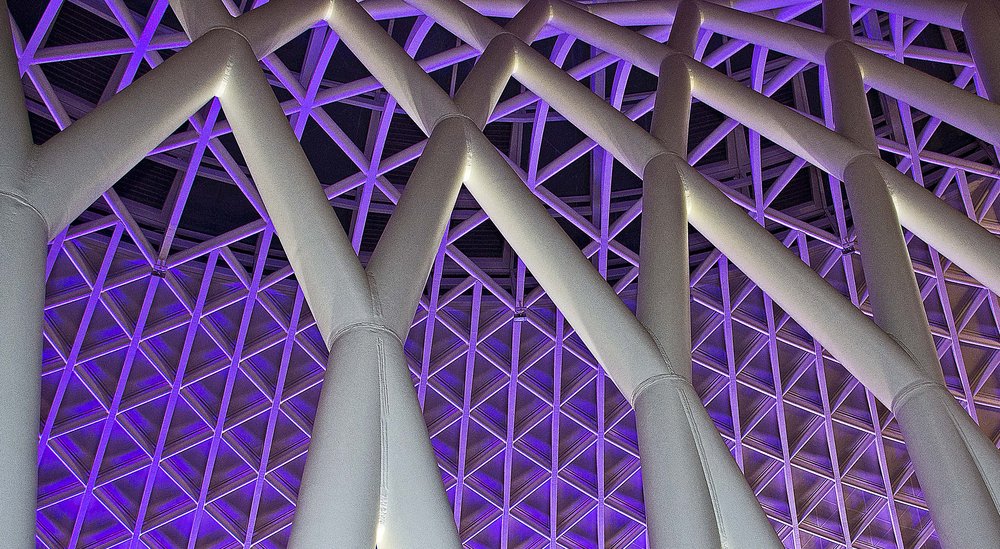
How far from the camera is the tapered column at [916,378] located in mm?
8922

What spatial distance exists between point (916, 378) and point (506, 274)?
22.3m

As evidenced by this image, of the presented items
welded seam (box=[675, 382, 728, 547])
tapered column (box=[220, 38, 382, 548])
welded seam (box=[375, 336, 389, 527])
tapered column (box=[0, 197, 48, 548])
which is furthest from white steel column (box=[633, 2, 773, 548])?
tapered column (box=[0, 197, 48, 548])

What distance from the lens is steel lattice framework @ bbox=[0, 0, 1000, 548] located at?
27.5 ft

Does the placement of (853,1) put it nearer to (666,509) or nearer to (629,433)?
(666,509)

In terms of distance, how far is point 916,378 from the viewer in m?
9.97

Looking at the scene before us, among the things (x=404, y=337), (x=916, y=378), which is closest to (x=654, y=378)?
(x=404, y=337)

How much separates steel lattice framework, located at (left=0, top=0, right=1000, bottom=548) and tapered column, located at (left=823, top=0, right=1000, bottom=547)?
4cm

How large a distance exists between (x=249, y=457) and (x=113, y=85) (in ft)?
40.7

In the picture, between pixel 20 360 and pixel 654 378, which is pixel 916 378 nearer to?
pixel 654 378

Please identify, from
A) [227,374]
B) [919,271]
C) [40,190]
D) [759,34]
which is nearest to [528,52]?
[759,34]

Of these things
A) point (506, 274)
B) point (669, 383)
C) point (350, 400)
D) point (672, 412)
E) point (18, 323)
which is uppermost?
point (506, 274)

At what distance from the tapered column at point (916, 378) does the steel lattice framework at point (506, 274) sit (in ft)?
0.13

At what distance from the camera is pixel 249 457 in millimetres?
31234

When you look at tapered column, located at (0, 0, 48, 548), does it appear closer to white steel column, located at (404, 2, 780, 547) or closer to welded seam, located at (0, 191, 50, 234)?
welded seam, located at (0, 191, 50, 234)
